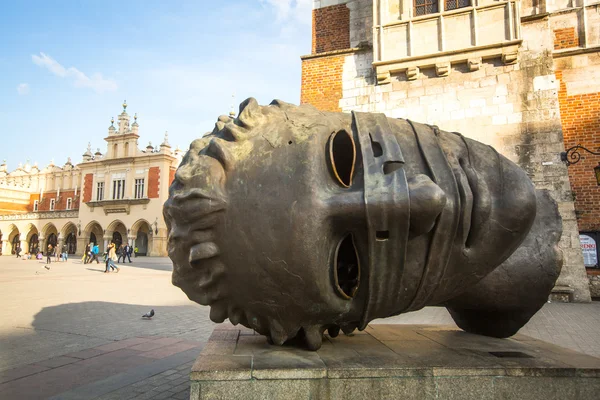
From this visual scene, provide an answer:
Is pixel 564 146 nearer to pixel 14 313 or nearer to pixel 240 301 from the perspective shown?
pixel 240 301

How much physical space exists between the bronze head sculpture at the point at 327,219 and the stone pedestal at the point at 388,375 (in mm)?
226

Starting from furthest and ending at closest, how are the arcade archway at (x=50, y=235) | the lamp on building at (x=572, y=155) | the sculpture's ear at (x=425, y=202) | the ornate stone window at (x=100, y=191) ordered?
the arcade archway at (x=50, y=235) < the ornate stone window at (x=100, y=191) < the lamp on building at (x=572, y=155) < the sculpture's ear at (x=425, y=202)

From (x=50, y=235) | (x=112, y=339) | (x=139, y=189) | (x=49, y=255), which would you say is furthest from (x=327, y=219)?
(x=50, y=235)

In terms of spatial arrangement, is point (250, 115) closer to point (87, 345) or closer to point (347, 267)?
point (347, 267)

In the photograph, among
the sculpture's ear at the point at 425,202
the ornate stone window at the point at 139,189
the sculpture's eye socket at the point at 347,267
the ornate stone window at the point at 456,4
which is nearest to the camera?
the sculpture's ear at the point at 425,202

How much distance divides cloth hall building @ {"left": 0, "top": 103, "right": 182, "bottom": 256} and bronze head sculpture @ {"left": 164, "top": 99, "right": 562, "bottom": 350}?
3929 centimetres

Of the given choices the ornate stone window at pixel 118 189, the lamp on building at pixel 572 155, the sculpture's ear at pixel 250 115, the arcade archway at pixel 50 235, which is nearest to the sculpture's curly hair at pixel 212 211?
the sculpture's ear at pixel 250 115

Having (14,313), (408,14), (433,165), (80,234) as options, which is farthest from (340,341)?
(80,234)

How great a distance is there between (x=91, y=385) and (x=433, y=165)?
129 inches

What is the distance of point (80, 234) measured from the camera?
1773 inches

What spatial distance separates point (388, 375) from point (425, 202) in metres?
1.00

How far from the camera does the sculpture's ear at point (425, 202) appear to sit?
2.18m

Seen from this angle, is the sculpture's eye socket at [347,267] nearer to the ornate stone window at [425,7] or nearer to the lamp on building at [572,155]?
the lamp on building at [572,155]

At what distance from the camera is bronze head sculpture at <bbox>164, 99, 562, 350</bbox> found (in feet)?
7.29
